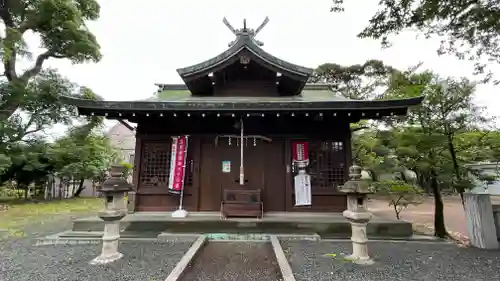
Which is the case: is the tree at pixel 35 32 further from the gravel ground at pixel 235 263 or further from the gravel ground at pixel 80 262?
the gravel ground at pixel 235 263

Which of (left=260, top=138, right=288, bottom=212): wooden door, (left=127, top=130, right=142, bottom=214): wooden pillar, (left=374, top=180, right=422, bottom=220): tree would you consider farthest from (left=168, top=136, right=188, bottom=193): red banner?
(left=374, top=180, right=422, bottom=220): tree

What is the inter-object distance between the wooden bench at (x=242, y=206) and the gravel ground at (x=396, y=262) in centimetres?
128

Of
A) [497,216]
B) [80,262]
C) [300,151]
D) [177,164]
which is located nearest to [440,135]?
[497,216]

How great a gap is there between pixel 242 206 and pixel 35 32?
1722 centimetres

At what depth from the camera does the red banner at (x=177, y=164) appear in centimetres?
714

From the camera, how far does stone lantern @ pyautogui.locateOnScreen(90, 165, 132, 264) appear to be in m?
4.52

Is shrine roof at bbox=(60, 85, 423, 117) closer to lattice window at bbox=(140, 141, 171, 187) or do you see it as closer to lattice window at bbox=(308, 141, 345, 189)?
lattice window at bbox=(140, 141, 171, 187)

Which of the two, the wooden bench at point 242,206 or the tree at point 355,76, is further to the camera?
the tree at point 355,76

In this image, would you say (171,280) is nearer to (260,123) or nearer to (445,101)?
(260,123)

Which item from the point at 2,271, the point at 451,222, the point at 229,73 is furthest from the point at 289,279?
the point at 451,222

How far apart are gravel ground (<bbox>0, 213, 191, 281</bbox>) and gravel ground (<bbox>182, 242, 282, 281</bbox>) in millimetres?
444

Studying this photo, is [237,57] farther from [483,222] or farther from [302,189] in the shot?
[483,222]

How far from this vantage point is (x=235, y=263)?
4.50 m

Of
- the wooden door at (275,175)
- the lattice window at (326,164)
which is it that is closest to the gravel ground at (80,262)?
the wooden door at (275,175)
